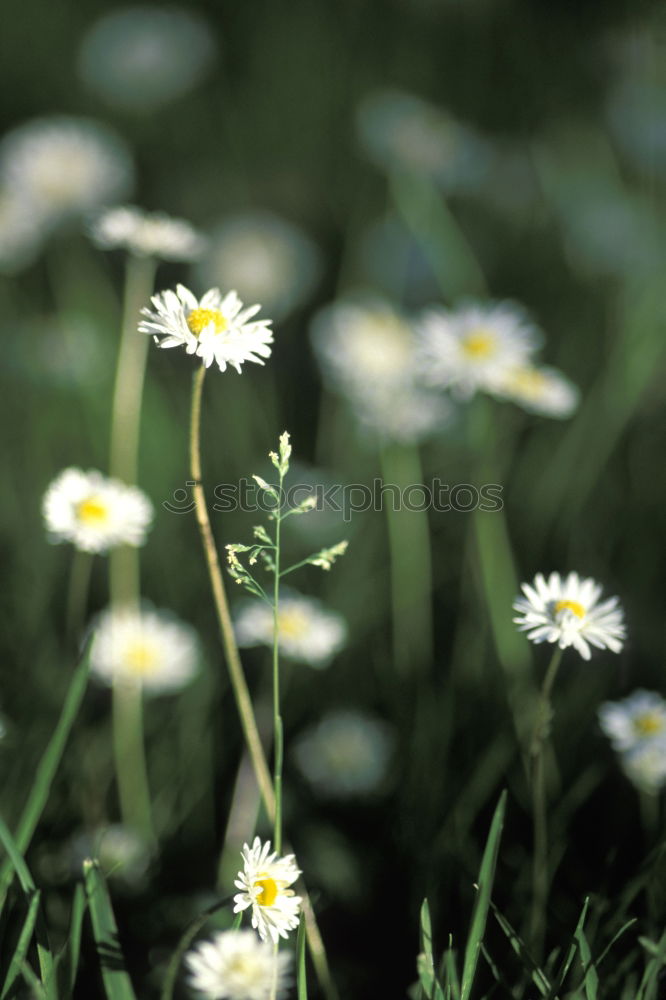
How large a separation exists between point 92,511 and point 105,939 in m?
0.30

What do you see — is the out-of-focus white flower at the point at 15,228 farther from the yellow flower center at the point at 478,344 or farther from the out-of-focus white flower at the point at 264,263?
the yellow flower center at the point at 478,344

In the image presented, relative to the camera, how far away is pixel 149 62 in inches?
78.1

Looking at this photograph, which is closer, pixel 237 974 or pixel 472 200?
pixel 237 974

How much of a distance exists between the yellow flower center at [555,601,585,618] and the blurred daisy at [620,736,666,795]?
0.56 feet

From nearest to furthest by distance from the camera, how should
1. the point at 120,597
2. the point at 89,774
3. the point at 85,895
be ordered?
the point at 85,895
the point at 89,774
the point at 120,597

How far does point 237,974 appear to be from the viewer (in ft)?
1.71

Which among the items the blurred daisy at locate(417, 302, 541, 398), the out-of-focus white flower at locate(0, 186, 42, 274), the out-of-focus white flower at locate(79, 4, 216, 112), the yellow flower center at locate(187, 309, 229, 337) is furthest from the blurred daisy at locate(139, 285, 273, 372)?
the out-of-focus white flower at locate(79, 4, 216, 112)

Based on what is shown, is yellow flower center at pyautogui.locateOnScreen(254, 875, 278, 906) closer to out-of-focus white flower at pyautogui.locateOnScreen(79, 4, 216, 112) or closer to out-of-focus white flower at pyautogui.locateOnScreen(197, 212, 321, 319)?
out-of-focus white flower at pyautogui.locateOnScreen(197, 212, 321, 319)

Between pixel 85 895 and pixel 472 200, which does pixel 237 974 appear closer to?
pixel 85 895

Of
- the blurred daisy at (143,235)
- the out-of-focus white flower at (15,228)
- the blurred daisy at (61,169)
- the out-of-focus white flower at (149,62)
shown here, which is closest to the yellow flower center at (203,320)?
the blurred daisy at (143,235)

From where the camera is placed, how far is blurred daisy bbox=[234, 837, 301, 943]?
0.44 meters

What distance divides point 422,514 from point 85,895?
726 mm

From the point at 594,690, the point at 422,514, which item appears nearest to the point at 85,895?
the point at 594,690

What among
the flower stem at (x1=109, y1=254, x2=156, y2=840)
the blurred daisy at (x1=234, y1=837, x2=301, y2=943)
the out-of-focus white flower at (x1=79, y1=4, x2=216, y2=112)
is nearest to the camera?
the blurred daisy at (x1=234, y1=837, x2=301, y2=943)
